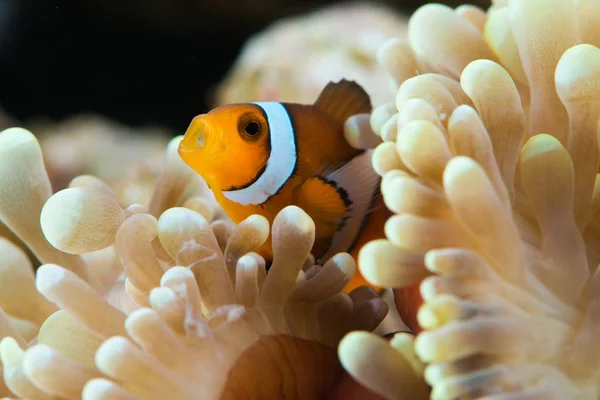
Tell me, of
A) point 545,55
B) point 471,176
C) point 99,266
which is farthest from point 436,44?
point 99,266

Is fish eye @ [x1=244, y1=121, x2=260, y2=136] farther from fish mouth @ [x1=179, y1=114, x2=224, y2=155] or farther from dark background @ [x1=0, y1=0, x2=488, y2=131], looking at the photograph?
dark background @ [x1=0, y1=0, x2=488, y2=131]

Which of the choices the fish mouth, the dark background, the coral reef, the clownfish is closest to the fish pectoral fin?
A: the clownfish

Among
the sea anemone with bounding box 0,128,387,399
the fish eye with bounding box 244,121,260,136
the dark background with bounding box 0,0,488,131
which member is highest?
the fish eye with bounding box 244,121,260,136

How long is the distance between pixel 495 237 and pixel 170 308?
329mm

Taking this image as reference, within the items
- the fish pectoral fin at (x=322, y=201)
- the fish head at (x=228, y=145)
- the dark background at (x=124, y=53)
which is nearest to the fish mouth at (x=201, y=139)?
the fish head at (x=228, y=145)

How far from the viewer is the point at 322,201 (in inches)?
32.5

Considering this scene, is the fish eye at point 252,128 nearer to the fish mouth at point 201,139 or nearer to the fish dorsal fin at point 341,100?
the fish mouth at point 201,139

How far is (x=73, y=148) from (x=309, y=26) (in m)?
1.13

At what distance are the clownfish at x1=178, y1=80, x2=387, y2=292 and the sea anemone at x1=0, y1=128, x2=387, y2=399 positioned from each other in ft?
0.22

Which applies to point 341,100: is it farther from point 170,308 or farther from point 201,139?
point 170,308

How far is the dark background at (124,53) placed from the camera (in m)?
2.80

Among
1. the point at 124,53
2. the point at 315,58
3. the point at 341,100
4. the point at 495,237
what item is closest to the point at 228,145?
the point at 341,100

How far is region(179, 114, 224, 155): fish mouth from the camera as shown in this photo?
80 cm

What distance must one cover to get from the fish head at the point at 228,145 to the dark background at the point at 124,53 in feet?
6.72
